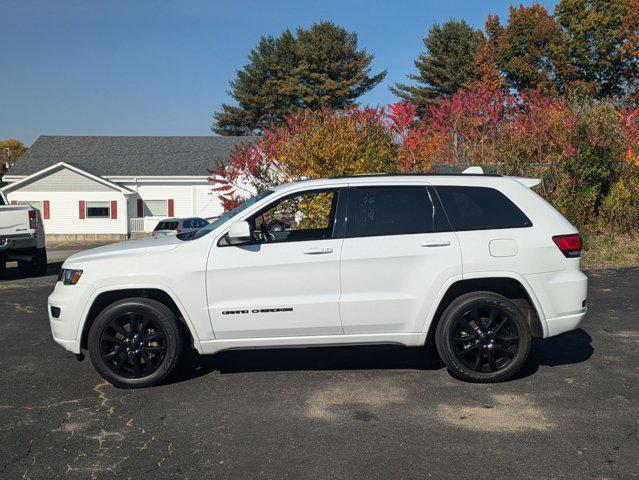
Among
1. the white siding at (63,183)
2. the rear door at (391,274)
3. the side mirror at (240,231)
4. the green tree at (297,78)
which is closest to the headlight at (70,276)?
the side mirror at (240,231)

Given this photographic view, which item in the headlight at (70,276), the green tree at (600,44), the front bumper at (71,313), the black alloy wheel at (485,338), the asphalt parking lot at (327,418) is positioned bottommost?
the asphalt parking lot at (327,418)

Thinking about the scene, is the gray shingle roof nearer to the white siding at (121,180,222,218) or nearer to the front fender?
the white siding at (121,180,222,218)

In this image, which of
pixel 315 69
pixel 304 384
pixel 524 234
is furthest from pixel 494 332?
pixel 315 69

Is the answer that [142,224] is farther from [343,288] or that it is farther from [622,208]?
[343,288]

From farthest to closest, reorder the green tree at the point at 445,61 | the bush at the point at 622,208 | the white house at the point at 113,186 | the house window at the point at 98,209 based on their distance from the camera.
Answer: the green tree at the point at 445,61, the house window at the point at 98,209, the white house at the point at 113,186, the bush at the point at 622,208

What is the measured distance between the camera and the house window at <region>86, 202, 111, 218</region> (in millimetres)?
36906

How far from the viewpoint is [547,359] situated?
6.48m

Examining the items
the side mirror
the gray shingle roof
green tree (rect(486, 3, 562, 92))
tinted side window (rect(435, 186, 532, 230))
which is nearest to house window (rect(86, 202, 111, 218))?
the gray shingle roof

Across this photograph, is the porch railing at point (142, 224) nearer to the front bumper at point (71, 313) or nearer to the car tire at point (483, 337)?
the front bumper at point (71, 313)

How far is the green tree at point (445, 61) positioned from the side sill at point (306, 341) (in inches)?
1986

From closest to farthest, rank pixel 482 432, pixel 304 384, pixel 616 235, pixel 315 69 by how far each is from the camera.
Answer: pixel 482 432
pixel 304 384
pixel 616 235
pixel 315 69

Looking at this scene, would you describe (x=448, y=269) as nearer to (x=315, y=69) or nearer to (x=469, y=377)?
(x=469, y=377)

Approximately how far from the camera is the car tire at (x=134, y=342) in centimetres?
557

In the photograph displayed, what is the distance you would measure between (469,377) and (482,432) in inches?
42.7
